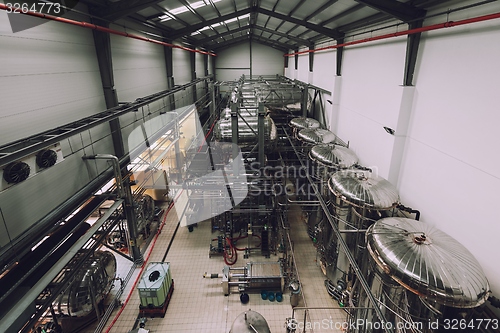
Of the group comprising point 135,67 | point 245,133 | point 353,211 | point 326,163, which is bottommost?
point 353,211

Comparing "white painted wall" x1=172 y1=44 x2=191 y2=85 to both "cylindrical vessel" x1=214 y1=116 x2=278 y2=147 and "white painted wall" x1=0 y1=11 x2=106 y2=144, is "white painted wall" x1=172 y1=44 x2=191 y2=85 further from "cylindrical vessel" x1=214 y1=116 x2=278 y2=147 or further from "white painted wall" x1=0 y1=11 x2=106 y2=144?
"white painted wall" x1=0 y1=11 x2=106 y2=144

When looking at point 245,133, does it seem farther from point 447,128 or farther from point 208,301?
point 447,128

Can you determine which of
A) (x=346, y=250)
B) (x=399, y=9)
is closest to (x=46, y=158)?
(x=346, y=250)

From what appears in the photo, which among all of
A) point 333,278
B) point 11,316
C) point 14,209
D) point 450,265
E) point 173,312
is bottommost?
point 173,312

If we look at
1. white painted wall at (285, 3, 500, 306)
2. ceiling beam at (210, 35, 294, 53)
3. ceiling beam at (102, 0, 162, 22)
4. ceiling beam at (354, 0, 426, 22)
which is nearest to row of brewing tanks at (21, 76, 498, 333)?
white painted wall at (285, 3, 500, 306)

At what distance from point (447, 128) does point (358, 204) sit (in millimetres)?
2251

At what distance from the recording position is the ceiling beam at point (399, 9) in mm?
5656

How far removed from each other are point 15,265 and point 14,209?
3.25 feet

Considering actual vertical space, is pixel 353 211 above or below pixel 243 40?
below

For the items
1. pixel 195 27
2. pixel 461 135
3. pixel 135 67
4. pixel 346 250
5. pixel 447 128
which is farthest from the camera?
pixel 195 27

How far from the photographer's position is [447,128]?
5.10m

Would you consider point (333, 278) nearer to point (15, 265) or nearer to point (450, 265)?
point (450, 265)

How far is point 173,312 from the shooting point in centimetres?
698

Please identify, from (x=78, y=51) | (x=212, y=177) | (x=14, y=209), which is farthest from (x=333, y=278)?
(x=78, y=51)
